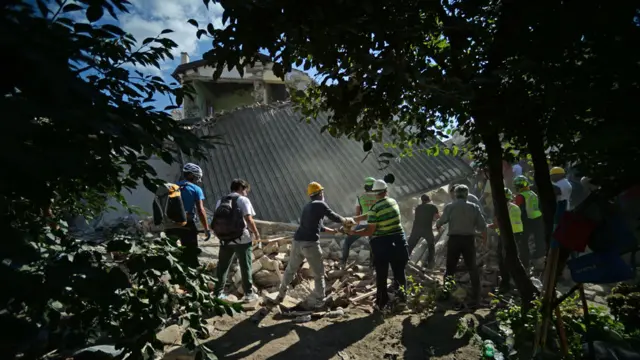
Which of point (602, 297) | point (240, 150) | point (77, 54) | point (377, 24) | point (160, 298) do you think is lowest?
point (602, 297)

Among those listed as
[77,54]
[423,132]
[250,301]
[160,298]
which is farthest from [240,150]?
[77,54]

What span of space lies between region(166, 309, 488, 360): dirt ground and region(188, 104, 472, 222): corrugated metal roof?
14.1ft

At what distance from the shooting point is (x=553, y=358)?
2.03 meters

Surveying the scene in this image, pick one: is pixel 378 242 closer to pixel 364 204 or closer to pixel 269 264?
pixel 364 204

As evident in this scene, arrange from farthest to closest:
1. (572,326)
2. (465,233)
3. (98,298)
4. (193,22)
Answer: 1. (465,233)
2. (572,326)
3. (193,22)
4. (98,298)

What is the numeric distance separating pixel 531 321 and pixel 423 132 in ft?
5.98

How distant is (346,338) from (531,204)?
4794mm

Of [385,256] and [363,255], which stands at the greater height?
[385,256]

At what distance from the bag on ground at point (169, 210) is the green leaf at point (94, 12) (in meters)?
3.84

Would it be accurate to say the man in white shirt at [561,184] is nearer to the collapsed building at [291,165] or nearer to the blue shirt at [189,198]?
the collapsed building at [291,165]

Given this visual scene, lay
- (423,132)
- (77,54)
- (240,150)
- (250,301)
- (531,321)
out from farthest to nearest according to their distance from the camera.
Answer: (240,150) → (250,301) → (423,132) → (531,321) → (77,54)

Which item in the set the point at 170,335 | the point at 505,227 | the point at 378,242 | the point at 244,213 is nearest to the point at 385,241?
the point at 378,242

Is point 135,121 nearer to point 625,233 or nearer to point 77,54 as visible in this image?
point 77,54

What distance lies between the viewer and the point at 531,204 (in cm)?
669
